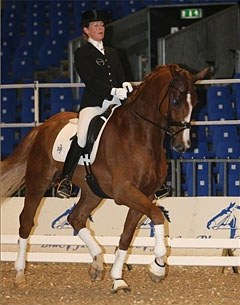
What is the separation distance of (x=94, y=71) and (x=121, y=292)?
1622 mm

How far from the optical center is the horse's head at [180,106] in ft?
17.3

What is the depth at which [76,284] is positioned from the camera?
6328 mm

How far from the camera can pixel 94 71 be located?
233 inches

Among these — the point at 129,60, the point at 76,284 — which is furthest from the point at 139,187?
the point at 129,60

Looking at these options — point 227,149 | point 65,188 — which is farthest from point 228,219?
point 65,188

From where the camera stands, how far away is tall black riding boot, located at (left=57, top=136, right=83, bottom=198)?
5.98 metres

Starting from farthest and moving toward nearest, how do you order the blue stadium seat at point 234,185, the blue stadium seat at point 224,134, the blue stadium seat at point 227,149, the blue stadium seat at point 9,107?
the blue stadium seat at point 9,107 < the blue stadium seat at point 224,134 < the blue stadium seat at point 227,149 < the blue stadium seat at point 234,185

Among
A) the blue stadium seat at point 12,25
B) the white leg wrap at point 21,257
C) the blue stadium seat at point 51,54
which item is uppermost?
the blue stadium seat at point 12,25

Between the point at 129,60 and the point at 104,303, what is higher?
the point at 129,60

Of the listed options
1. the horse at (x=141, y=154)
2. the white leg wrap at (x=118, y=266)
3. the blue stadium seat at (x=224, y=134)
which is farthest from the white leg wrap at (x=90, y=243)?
the blue stadium seat at (x=224, y=134)

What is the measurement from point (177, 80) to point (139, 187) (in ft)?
2.56

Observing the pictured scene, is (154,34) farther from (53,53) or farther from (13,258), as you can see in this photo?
(13,258)

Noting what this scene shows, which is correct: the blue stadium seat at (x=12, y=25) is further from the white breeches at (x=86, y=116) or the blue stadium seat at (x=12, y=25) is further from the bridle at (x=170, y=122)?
the bridle at (x=170, y=122)

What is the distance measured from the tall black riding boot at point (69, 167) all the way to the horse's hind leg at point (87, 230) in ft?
0.74
